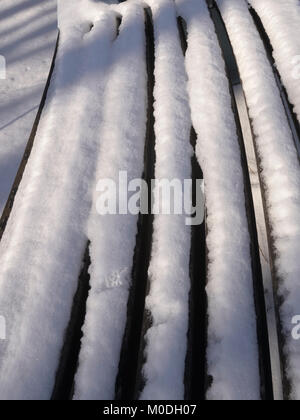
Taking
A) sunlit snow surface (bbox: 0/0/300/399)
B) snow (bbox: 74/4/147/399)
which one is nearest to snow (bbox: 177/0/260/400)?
sunlit snow surface (bbox: 0/0/300/399)

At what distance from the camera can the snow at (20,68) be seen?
2043 millimetres

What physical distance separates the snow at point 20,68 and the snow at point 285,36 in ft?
4.27

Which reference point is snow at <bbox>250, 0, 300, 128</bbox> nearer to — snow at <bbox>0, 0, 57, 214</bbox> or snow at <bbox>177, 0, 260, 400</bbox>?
snow at <bbox>177, 0, 260, 400</bbox>

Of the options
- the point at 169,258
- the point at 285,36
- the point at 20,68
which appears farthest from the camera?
the point at 20,68

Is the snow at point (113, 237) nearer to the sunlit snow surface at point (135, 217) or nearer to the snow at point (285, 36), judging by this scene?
the sunlit snow surface at point (135, 217)

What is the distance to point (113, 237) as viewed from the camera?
1320 millimetres

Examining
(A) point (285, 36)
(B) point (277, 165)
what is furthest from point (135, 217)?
(A) point (285, 36)

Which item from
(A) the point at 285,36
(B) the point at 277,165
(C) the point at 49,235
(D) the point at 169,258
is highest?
(A) the point at 285,36

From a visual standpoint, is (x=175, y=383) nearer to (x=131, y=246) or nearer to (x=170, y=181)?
(x=131, y=246)

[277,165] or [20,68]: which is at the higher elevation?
[20,68]

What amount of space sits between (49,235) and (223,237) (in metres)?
0.57

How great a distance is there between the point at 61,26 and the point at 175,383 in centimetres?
202

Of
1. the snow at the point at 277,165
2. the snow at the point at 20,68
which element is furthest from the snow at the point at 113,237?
the snow at the point at 20,68

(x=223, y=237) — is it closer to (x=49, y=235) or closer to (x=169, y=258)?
(x=169, y=258)
